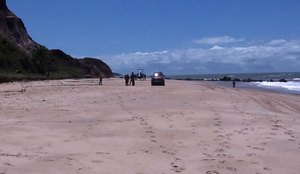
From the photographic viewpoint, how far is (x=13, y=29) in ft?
340

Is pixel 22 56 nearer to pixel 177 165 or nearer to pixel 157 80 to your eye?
pixel 157 80

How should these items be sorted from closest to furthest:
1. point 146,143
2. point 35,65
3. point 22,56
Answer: point 146,143, point 22,56, point 35,65

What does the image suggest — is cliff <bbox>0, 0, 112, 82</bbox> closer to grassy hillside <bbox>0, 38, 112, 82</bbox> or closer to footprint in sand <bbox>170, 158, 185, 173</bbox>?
grassy hillside <bbox>0, 38, 112, 82</bbox>

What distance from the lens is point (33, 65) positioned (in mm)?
95562

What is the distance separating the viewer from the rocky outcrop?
99.7 metres

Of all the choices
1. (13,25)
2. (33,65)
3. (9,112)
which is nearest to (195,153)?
(9,112)

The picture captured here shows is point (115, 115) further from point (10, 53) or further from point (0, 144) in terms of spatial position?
point (10, 53)

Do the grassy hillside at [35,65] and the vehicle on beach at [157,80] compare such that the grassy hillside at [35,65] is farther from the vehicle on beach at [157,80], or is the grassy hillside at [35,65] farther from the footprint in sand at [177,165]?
the footprint in sand at [177,165]

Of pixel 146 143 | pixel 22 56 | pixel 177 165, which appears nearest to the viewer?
pixel 177 165

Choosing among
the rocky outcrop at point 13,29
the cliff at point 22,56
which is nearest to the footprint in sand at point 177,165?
the cliff at point 22,56

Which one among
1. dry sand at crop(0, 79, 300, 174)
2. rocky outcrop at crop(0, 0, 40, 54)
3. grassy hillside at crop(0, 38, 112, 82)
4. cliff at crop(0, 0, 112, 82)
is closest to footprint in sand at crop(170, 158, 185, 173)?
dry sand at crop(0, 79, 300, 174)

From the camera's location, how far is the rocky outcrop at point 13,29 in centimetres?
9974

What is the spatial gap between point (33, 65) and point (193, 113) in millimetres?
80223

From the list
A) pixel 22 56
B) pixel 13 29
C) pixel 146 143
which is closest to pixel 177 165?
pixel 146 143
